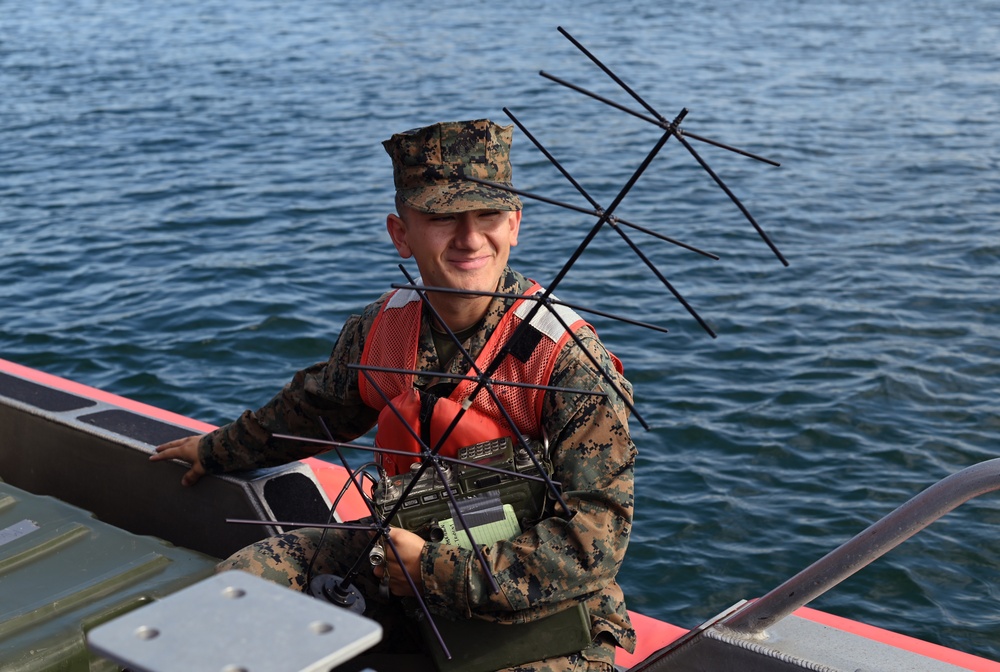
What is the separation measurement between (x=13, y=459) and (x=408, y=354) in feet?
6.50

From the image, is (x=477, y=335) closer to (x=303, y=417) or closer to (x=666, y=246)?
(x=303, y=417)

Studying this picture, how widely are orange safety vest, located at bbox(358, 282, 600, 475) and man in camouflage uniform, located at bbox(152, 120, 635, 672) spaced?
0.11 feet

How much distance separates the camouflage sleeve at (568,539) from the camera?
2.64 metres

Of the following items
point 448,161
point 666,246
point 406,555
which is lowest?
point 666,246

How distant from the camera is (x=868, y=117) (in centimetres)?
1276

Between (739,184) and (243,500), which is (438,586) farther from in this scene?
(739,184)

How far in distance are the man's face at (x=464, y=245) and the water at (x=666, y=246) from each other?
2528 millimetres

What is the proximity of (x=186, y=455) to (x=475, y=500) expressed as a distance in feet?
4.11

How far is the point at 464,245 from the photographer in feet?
A: 9.25

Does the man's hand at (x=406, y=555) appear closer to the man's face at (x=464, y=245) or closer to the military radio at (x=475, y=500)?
the military radio at (x=475, y=500)

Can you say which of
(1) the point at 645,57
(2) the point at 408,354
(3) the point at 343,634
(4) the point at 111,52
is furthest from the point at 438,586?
(4) the point at 111,52

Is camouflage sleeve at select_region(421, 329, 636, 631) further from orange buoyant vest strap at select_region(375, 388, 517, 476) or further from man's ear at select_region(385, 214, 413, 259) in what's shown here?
man's ear at select_region(385, 214, 413, 259)

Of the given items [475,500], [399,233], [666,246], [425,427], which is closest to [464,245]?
[399,233]

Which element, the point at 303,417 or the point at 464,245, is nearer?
the point at 464,245
